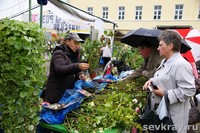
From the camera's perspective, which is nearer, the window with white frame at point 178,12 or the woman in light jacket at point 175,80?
the woman in light jacket at point 175,80

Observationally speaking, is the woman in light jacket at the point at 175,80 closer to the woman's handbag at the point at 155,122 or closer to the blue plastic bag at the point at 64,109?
the woman's handbag at the point at 155,122

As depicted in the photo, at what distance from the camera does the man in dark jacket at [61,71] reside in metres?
2.34

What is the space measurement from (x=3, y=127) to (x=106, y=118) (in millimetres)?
876

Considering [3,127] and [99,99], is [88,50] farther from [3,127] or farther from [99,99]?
[3,127]

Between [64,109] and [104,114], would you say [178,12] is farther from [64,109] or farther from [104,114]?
[64,109]

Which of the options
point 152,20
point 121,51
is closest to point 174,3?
point 152,20

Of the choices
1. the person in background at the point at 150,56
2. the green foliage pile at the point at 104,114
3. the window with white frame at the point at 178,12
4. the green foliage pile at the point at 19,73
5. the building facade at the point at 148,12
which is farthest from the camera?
the window with white frame at the point at 178,12

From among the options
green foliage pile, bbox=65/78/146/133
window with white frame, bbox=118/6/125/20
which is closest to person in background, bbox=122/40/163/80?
green foliage pile, bbox=65/78/146/133

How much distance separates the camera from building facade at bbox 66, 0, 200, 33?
76.6ft

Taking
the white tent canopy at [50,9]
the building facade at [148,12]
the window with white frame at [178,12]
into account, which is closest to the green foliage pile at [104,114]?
the white tent canopy at [50,9]

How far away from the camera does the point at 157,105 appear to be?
7.24 feet

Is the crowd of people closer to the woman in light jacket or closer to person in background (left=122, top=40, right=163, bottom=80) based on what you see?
the woman in light jacket

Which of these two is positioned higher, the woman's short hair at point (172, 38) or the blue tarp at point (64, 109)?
the woman's short hair at point (172, 38)

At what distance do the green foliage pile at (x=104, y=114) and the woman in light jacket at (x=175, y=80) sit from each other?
0.35 meters
